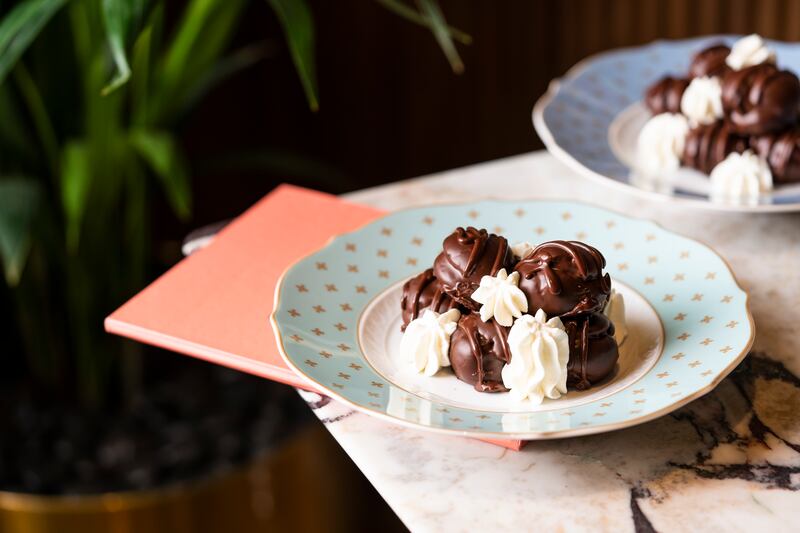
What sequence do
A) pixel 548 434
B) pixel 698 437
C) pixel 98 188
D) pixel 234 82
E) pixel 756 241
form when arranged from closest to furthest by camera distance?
pixel 548 434, pixel 698 437, pixel 756 241, pixel 98 188, pixel 234 82

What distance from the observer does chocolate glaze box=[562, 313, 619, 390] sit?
86cm

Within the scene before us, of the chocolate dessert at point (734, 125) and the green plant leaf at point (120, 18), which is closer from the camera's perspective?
the green plant leaf at point (120, 18)

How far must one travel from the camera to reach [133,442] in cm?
192

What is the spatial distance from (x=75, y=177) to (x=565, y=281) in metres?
0.98

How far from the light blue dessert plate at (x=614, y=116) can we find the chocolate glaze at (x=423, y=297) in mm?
370

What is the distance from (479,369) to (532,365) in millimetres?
47

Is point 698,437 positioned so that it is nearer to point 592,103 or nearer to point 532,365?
point 532,365

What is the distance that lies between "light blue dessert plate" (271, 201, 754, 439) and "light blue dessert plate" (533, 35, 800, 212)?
160 mm

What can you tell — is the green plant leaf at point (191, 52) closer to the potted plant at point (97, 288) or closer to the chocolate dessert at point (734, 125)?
the potted plant at point (97, 288)

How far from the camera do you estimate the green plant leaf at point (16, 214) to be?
1.45 m

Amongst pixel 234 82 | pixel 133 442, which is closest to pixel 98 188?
pixel 133 442

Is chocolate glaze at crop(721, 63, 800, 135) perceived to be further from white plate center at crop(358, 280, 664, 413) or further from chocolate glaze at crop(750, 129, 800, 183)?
white plate center at crop(358, 280, 664, 413)

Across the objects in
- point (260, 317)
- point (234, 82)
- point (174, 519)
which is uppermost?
point (260, 317)

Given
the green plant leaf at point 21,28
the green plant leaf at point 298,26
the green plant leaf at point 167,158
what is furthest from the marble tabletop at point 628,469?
the green plant leaf at point 167,158
